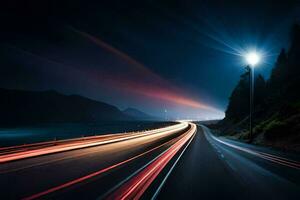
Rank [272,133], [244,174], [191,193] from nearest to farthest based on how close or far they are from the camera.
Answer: [191,193] → [244,174] → [272,133]

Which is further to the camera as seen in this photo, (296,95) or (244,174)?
(296,95)

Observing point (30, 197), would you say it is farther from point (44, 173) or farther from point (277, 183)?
point (277, 183)

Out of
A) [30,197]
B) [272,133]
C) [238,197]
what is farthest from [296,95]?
[30,197]

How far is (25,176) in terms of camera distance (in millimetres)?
10477

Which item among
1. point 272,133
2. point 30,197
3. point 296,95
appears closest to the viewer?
point 30,197

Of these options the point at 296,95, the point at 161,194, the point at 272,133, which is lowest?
the point at 161,194

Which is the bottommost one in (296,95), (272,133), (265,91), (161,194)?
(161,194)

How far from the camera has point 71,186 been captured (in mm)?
8461

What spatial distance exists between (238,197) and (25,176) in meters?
8.74

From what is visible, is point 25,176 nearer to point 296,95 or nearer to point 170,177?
point 170,177

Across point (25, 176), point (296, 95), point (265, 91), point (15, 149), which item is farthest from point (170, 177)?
point (265, 91)

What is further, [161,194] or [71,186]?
[71,186]

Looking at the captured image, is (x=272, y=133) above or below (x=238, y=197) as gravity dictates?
above

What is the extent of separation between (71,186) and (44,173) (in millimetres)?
3509
